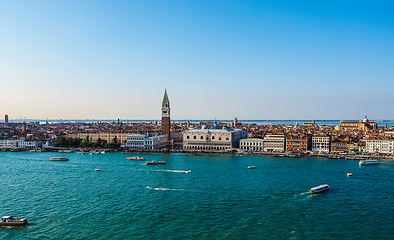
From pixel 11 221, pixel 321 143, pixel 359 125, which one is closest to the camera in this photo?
pixel 11 221

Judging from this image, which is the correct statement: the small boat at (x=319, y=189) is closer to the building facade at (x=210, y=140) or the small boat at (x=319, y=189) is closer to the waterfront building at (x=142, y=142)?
the building facade at (x=210, y=140)

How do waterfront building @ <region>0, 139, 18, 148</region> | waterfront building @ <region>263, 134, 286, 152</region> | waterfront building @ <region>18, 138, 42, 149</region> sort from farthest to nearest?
1. waterfront building @ <region>0, 139, 18, 148</region>
2. waterfront building @ <region>18, 138, 42, 149</region>
3. waterfront building @ <region>263, 134, 286, 152</region>

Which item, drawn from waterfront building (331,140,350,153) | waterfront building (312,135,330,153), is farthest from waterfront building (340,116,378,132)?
waterfront building (312,135,330,153)

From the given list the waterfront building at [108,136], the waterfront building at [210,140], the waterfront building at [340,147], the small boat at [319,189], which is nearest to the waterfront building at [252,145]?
the waterfront building at [210,140]

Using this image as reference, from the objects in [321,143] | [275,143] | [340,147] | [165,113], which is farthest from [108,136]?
[340,147]

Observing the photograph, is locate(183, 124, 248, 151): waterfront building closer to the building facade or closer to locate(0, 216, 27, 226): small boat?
the building facade

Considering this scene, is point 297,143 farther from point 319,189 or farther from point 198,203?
point 198,203
